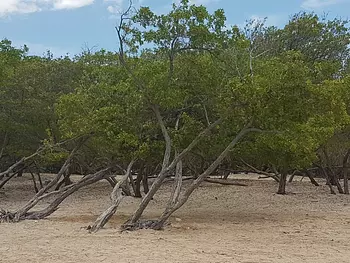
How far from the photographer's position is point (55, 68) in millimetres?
20297

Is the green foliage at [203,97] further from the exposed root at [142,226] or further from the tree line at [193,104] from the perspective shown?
the exposed root at [142,226]

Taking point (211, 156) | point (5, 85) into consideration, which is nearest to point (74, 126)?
point (211, 156)

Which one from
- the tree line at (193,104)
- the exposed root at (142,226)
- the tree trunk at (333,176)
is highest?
the tree line at (193,104)

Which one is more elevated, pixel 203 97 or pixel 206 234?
pixel 203 97

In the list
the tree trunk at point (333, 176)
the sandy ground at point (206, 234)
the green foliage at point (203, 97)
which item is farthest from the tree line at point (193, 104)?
the tree trunk at point (333, 176)

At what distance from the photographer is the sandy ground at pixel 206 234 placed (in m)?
9.42

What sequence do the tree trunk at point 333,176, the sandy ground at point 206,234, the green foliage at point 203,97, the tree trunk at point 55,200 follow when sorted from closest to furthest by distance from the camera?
the sandy ground at point 206,234 < the green foliage at point 203,97 < the tree trunk at point 55,200 < the tree trunk at point 333,176

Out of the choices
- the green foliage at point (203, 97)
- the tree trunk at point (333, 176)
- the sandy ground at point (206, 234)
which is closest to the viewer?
the sandy ground at point (206, 234)

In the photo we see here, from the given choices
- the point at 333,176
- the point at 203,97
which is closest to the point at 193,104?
the point at 203,97

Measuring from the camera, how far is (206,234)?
1214cm

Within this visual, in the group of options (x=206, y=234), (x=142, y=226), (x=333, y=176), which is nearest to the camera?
(x=206, y=234)

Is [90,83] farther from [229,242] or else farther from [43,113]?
[229,242]

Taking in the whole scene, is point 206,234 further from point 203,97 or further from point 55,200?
point 55,200

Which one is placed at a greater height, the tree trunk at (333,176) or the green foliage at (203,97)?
the green foliage at (203,97)
